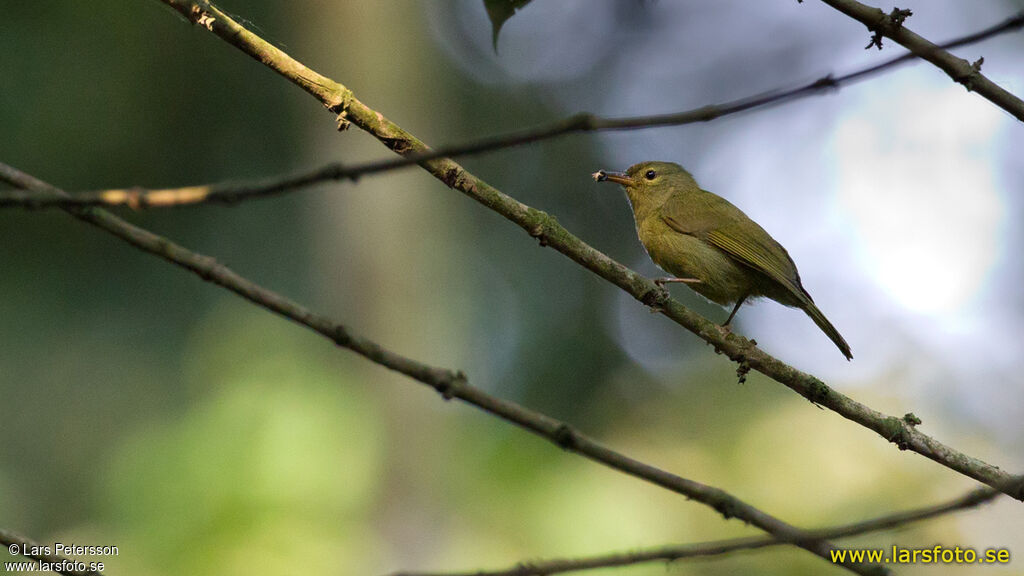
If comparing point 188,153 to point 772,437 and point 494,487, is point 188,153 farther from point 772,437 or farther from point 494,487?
point 772,437

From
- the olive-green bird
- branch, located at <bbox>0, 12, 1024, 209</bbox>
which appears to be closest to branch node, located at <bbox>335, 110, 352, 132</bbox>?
branch, located at <bbox>0, 12, 1024, 209</bbox>

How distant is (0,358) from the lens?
13.4 meters

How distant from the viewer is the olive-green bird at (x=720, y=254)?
4.65 metres

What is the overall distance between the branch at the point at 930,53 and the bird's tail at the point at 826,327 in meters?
2.03

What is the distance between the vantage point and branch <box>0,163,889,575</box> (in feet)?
5.18

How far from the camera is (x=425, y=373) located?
1.64m

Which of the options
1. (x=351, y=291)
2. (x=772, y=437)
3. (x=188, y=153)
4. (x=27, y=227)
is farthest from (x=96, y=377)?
(x=772, y=437)

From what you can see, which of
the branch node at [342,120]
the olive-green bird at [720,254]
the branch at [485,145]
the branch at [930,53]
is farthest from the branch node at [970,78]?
the olive-green bird at [720,254]

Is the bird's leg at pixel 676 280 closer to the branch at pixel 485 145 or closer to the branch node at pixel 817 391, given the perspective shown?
the branch node at pixel 817 391

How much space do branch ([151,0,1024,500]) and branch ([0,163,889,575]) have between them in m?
0.98

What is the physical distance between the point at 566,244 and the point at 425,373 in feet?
4.70

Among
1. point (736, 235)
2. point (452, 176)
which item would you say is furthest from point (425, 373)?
point (736, 235)

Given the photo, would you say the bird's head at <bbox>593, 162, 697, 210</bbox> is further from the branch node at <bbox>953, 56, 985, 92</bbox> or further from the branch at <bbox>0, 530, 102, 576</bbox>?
the branch at <bbox>0, 530, 102, 576</bbox>

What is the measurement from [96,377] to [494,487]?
755 cm
